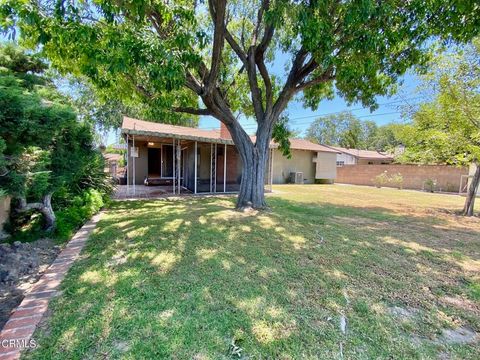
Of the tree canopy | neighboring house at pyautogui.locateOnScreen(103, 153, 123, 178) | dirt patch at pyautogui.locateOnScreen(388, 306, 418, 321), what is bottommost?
dirt patch at pyautogui.locateOnScreen(388, 306, 418, 321)

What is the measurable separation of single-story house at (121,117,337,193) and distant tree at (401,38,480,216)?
21.2 ft

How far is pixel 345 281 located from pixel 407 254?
1812 mm

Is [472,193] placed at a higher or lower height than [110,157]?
lower

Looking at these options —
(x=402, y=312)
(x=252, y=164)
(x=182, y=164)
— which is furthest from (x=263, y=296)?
(x=182, y=164)

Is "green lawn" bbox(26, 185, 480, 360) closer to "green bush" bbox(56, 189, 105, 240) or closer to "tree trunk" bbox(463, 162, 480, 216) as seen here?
"green bush" bbox(56, 189, 105, 240)

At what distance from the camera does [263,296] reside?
8.99ft

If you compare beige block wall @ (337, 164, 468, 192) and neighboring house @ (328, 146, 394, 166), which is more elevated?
neighboring house @ (328, 146, 394, 166)

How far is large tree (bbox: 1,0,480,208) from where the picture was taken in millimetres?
4129

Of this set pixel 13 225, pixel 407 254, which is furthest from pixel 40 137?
pixel 407 254

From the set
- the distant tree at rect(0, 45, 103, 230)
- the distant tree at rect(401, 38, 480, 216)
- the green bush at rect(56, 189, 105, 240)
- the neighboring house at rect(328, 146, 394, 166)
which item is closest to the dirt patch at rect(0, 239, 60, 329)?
the green bush at rect(56, 189, 105, 240)

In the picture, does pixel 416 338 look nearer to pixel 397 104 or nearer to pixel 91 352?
pixel 91 352

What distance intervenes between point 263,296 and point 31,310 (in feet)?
7.69

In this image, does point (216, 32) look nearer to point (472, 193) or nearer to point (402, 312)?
point (402, 312)

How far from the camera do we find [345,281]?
3.15 m
